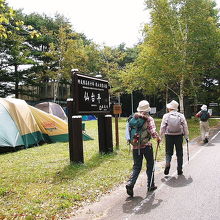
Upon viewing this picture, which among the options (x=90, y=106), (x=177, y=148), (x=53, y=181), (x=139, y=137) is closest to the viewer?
(x=139, y=137)

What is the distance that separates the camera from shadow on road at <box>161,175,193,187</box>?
6787mm

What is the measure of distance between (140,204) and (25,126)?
361 inches

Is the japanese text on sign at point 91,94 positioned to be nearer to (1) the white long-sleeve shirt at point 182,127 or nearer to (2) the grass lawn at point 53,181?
(2) the grass lawn at point 53,181

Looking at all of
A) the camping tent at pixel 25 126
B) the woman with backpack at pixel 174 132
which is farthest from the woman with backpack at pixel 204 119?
the woman with backpack at pixel 174 132

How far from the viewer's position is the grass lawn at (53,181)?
17.9 feet

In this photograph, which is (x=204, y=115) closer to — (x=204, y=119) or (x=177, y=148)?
(x=204, y=119)

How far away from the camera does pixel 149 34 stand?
83.4 feet

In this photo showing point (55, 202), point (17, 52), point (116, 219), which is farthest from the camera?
point (17, 52)

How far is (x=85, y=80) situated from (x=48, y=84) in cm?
3346

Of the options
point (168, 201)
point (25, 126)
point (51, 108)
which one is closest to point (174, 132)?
point (168, 201)

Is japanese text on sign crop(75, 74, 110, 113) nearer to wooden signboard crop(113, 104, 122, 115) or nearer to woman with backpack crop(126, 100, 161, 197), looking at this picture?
wooden signboard crop(113, 104, 122, 115)

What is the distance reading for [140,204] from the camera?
552 cm

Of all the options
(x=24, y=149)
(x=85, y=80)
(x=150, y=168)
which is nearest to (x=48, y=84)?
(x=24, y=149)

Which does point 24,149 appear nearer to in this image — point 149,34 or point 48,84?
point 149,34
